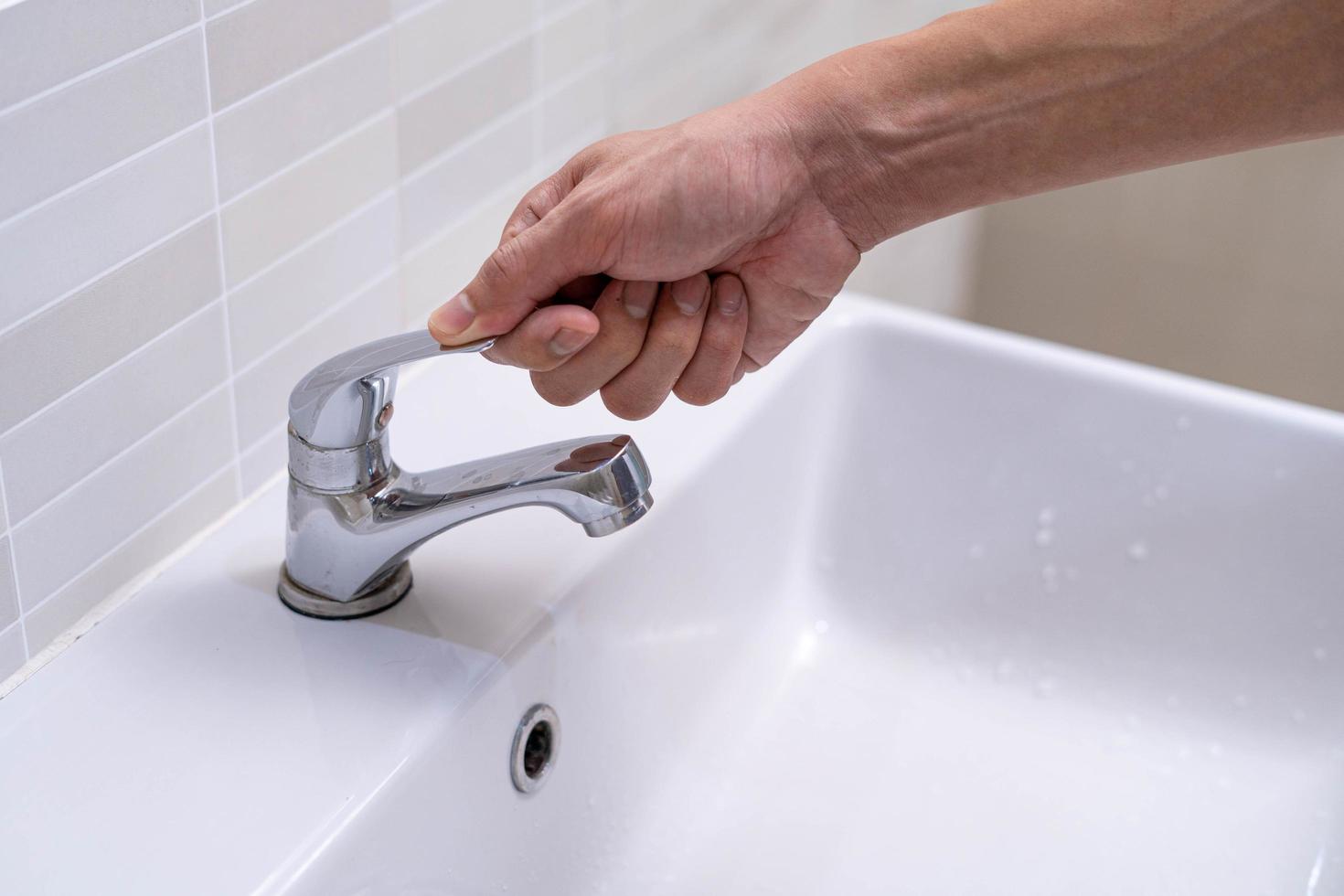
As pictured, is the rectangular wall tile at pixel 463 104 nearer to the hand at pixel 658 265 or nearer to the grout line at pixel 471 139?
the grout line at pixel 471 139

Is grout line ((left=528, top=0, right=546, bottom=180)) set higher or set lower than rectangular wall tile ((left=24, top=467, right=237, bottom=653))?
higher

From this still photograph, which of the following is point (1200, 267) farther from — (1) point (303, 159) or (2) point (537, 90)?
(1) point (303, 159)

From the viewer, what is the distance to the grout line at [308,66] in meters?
0.52

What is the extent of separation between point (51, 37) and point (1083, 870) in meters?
0.55

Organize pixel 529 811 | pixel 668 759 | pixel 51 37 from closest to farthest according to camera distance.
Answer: pixel 51 37 → pixel 529 811 → pixel 668 759

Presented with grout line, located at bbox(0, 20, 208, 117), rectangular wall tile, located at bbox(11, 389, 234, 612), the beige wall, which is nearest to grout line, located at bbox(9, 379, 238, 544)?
rectangular wall tile, located at bbox(11, 389, 234, 612)

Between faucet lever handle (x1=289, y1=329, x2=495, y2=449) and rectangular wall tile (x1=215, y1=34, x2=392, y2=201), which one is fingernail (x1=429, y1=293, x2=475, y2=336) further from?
rectangular wall tile (x1=215, y1=34, x2=392, y2=201)

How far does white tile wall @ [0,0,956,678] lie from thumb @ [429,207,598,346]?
0.38 feet

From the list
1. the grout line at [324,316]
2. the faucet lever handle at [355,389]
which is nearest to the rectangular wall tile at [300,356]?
the grout line at [324,316]

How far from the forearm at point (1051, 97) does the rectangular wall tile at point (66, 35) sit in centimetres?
24

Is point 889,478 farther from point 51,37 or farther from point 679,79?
point 51,37

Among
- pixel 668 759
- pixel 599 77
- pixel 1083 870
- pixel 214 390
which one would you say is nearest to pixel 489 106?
pixel 599 77

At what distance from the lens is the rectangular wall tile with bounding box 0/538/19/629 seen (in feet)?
1.56

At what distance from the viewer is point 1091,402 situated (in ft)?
2.40
